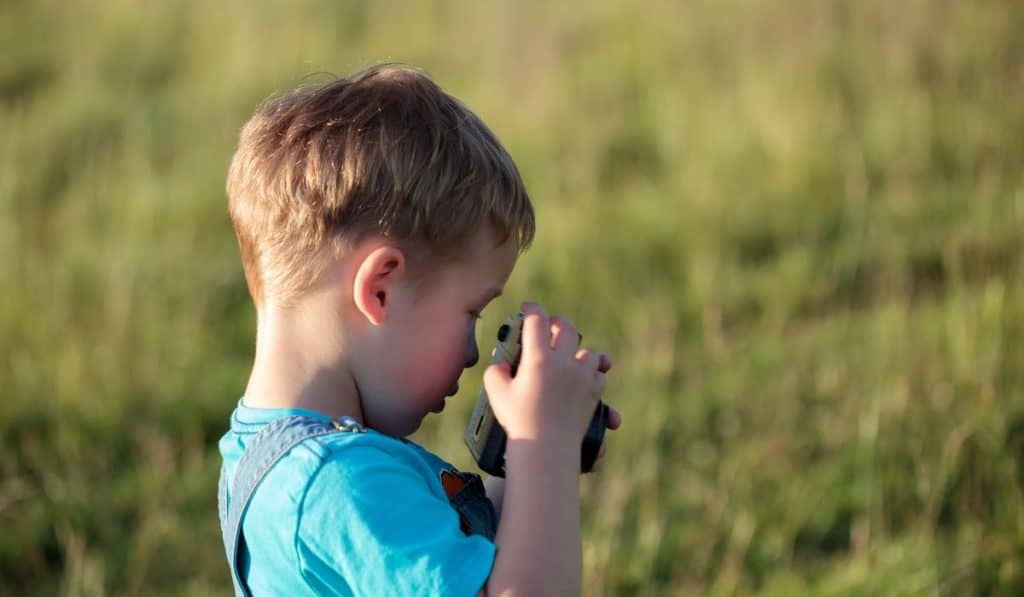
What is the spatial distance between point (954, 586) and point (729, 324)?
5.91ft

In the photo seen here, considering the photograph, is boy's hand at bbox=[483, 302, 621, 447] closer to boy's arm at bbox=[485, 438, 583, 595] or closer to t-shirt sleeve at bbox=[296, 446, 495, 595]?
boy's arm at bbox=[485, 438, 583, 595]

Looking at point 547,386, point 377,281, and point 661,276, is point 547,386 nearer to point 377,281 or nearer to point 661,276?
point 377,281

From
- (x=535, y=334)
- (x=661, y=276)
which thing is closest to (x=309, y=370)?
(x=535, y=334)

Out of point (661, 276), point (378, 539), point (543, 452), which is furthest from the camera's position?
point (661, 276)

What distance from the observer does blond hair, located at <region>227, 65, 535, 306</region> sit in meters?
1.67

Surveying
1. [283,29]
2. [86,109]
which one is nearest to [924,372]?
[86,109]

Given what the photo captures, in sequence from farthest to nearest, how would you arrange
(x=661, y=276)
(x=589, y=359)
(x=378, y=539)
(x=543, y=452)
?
(x=661, y=276) → (x=589, y=359) → (x=543, y=452) → (x=378, y=539)

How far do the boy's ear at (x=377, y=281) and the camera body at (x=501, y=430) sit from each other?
0.54 ft

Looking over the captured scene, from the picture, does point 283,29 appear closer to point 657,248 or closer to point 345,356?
point 657,248

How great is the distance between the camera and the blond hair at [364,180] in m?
1.67

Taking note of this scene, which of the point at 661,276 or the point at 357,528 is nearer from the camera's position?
the point at 357,528

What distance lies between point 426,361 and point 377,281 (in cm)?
14

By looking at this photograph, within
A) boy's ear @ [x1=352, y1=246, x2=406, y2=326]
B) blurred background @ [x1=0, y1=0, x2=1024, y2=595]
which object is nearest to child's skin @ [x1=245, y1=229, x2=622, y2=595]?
boy's ear @ [x1=352, y1=246, x2=406, y2=326]

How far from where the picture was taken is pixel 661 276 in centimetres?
497
